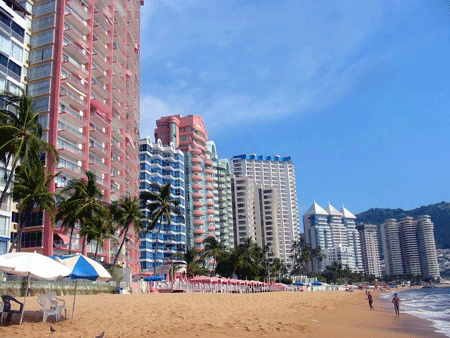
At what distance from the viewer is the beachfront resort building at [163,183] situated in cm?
9850

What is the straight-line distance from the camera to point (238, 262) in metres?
85.8

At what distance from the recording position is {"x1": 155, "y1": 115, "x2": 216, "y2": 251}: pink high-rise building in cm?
11416

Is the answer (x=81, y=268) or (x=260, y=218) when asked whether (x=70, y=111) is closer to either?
(x=81, y=268)

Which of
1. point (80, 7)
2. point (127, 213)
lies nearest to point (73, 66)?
point (80, 7)

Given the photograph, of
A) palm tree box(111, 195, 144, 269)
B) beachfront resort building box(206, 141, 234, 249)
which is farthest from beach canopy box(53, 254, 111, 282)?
beachfront resort building box(206, 141, 234, 249)

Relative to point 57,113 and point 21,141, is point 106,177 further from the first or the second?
point 21,141

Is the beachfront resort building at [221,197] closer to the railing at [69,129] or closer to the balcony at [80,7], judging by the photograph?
the balcony at [80,7]

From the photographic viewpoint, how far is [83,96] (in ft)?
193

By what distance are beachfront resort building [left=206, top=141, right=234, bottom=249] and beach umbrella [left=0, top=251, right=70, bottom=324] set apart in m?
119

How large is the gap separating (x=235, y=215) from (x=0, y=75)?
5048 inches

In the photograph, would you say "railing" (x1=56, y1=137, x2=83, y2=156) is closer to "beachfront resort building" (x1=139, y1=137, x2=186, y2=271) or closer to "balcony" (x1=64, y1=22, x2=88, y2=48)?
"balcony" (x1=64, y1=22, x2=88, y2=48)

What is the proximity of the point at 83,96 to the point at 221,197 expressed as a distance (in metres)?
86.4

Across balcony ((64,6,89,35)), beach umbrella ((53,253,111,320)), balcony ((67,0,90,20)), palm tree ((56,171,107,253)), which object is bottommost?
beach umbrella ((53,253,111,320))

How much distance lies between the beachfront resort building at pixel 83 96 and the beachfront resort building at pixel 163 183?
2275 cm
